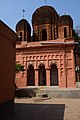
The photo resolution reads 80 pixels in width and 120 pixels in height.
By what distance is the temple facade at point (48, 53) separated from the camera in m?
27.5

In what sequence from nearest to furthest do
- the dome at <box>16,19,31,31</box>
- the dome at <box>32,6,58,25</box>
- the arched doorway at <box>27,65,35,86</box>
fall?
the arched doorway at <box>27,65,35,86</box> < the dome at <box>16,19,31,31</box> < the dome at <box>32,6,58,25</box>

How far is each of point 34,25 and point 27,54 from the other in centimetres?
577

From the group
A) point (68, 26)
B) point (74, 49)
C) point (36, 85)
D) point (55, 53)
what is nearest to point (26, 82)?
point (36, 85)

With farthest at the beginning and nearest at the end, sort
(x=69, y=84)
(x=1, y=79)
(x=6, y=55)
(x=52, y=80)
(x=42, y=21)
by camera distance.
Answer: (x=42, y=21) < (x=52, y=80) < (x=69, y=84) < (x=6, y=55) < (x=1, y=79)

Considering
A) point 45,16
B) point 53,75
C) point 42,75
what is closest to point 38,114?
point 53,75

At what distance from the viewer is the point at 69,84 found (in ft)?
88.5

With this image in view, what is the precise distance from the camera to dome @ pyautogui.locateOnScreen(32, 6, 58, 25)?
32281 mm

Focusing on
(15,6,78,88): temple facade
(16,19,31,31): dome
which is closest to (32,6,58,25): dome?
(15,6,78,88): temple facade

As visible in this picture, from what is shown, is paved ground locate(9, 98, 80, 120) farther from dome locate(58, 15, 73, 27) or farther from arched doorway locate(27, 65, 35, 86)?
dome locate(58, 15, 73, 27)

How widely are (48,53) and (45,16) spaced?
6812 mm

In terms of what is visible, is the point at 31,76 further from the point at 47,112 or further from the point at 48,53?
the point at 47,112

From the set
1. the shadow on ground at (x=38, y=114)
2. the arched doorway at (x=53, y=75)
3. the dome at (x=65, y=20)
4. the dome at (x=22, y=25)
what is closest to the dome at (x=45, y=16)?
the dome at (x=22, y=25)

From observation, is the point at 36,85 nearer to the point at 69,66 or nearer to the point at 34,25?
the point at 69,66

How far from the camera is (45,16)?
106 feet
